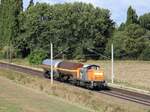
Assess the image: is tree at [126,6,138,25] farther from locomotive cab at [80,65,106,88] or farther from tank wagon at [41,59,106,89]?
locomotive cab at [80,65,106,88]

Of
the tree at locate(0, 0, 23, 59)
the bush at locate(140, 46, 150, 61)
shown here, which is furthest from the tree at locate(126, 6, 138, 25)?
the tree at locate(0, 0, 23, 59)

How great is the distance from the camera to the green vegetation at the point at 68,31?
104m

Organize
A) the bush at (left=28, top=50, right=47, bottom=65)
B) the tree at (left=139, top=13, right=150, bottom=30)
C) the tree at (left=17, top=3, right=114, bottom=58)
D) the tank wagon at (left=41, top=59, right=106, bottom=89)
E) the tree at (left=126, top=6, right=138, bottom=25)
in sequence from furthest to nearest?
the tree at (left=139, top=13, right=150, bottom=30) < the tree at (left=126, top=6, right=138, bottom=25) < the tree at (left=17, top=3, right=114, bottom=58) < the bush at (left=28, top=50, right=47, bottom=65) < the tank wagon at (left=41, top=59, right=106, bottom=89)

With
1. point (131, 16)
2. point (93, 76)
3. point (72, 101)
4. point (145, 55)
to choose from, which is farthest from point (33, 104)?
point (131, 16)

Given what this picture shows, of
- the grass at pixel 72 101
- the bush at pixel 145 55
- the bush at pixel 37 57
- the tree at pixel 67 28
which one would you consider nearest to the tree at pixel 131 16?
the tree at pixel 67 28

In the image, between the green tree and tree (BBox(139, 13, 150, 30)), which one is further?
tree (BBox(139, 13, 150, 30))

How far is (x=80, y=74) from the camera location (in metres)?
53.7

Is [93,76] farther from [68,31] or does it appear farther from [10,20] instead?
[10,20]

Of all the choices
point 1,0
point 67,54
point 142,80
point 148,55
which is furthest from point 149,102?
point 1,0

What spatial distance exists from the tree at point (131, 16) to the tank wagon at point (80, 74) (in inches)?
2173

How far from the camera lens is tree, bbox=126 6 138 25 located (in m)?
116

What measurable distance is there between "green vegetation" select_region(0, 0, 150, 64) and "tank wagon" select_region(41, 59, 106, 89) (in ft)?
135

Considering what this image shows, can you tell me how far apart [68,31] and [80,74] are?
54.5m

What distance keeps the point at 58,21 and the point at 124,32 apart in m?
14.4
